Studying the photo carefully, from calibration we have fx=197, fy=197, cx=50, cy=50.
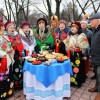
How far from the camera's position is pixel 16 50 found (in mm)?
4695

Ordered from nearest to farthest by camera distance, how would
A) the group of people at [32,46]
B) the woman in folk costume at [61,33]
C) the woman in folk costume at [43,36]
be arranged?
the group of people at [32,46] < the woman in folk costume at [43,36] < the woman in folk costume at [61,33]

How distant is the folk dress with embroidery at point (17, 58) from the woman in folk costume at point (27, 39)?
187mm

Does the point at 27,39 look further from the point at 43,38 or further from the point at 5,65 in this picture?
the point at 5,65

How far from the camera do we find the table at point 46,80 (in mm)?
3826

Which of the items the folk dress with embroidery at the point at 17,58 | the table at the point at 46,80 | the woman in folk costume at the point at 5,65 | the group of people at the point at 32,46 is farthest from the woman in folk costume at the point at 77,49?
the woman in folk costume at the point at 5,65

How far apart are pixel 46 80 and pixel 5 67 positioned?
3.16ft

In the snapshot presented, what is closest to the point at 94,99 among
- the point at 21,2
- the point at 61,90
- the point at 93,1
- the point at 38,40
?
the point at 61,90

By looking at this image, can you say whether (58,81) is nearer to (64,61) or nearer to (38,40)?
(64,61)

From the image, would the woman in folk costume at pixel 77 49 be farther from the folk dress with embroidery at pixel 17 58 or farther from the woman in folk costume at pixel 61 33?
the folk dress with embroidery at pixel 17 58

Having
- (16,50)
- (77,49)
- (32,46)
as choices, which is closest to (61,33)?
(77,49)

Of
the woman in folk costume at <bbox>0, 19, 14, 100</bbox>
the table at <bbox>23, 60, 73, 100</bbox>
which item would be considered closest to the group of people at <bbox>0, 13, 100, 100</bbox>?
the woman in folk costume at <bbox>0, 19, 14, 100</bbox>

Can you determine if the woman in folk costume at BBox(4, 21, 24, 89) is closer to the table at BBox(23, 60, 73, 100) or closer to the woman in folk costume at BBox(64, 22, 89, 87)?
the table at BBox(23, 60, 73, 100)

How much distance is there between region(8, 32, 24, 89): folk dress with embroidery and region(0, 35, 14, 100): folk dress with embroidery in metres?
0.26

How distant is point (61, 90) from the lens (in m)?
3.99
